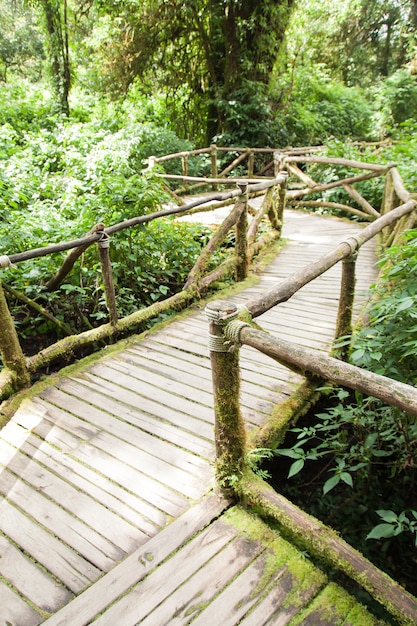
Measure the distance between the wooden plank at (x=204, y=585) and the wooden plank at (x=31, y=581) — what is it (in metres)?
0.39

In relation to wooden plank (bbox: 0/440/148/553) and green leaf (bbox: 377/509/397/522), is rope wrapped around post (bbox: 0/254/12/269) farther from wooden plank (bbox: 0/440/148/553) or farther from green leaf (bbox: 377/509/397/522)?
green leaf (bbox: 377/509/397/522)

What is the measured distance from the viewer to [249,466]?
225cm

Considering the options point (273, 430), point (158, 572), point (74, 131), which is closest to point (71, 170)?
point (74, 131)

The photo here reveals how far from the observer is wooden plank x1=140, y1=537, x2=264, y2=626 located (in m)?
1.70

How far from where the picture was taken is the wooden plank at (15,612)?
5.60 ft

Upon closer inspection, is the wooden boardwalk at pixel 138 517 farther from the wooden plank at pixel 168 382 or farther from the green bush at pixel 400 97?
the green bush at pixel 400 97

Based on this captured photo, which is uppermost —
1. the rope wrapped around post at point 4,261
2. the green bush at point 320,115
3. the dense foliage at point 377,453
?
the green bush at point 320,115

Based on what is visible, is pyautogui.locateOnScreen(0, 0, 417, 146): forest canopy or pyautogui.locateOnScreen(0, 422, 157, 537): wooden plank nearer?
pyautogui.locateOnScreen(0, 422, 157, 537): wooden plank

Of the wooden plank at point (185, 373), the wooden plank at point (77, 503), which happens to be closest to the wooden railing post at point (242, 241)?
the wooden plank at point (185, 373)

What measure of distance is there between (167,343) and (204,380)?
74 centimetres

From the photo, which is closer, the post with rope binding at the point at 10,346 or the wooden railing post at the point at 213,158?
the post with rope binding at the point at 10,346

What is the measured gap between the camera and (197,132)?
571 inches

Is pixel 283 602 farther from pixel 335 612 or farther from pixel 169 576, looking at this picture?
pixel 169 576

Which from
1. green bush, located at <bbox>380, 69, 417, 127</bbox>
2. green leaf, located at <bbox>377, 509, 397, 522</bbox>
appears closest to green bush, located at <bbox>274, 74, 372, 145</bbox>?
green bush, located at <bbox>380, 69, 417, 127</bbox>
